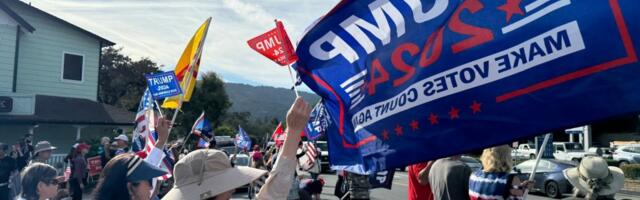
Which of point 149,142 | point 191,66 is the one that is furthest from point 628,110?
point 149,142

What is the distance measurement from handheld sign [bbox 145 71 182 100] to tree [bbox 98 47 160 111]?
35680mm

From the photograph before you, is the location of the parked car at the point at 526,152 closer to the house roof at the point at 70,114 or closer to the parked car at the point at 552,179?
the parked car at the point at 552,179

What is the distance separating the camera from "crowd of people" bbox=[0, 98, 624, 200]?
276 cm

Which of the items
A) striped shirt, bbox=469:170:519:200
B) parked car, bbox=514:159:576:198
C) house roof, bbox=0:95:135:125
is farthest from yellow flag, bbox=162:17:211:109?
house roof, bbox=0:95:135:125

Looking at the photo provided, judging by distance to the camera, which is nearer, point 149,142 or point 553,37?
point 553,37

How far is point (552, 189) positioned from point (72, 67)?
61.6 feet

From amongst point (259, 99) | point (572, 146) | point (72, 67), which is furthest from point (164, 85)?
point (259, 99)

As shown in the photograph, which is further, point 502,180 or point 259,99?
point 259,99

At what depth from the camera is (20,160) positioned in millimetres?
11711

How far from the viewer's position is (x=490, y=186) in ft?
15.6

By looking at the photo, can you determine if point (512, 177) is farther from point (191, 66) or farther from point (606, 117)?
point (191, 66)

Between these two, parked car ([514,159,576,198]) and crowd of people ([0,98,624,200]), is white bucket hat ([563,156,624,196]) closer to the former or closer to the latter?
crowd of people ([0,98,624,200])

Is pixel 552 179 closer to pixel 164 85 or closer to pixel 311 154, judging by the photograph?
pixel 311 154

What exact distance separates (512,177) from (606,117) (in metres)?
1.92
